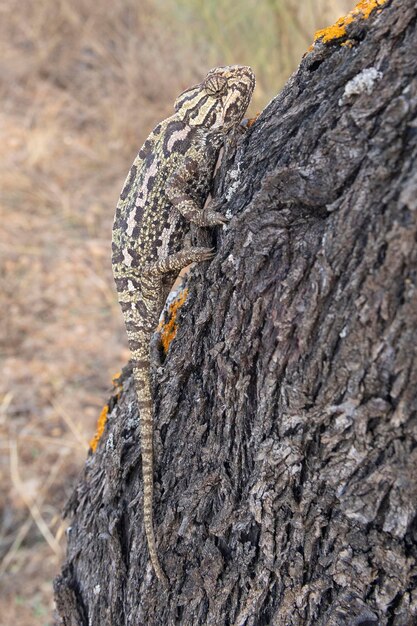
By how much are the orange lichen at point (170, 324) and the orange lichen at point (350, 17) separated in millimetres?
936

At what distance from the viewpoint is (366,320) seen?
1.35m

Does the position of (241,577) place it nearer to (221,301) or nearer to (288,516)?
(288,516)

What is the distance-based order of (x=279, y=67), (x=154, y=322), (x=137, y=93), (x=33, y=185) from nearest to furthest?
(x=154, y=322)
(x=279, y=67)
(x=33, y=185)
(x=137, y=93)

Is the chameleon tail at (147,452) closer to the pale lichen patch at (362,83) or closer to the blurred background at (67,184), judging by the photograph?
the pale lichen patch at (362,83)

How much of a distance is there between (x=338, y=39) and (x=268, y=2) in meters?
4.47

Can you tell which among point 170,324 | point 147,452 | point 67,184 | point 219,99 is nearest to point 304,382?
point 147,452

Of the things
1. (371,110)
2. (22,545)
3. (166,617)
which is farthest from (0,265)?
(371,110)

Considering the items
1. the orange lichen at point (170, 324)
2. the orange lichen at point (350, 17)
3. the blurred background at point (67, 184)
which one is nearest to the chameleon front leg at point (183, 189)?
the orange lichen at point (170, 324)

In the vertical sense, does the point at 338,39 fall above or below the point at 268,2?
below

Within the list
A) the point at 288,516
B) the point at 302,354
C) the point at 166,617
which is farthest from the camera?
the point at 166,617

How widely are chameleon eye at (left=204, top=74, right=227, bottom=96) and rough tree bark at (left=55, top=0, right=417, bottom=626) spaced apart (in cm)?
87

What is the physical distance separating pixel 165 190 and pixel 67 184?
18.9ft

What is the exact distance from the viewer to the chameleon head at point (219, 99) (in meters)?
2.55

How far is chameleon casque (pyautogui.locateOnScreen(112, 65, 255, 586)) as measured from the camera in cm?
247
